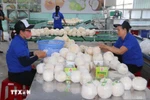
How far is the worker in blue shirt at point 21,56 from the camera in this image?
2.09 metres

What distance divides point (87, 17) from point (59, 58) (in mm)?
7736

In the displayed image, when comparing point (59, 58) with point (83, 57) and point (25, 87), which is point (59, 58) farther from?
point (25, 87)

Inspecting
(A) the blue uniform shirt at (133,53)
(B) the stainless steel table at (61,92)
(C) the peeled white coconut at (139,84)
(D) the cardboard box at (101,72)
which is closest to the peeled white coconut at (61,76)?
(B) the stainless steel table at (61,92)

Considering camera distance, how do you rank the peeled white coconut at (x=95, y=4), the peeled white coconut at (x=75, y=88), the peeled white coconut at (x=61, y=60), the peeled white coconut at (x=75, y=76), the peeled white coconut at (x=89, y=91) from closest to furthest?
the peeled white coconut at (x=89, y=91) < the peeled white coconut at (x=75, y=88) < the peeled white coconut at (x=75, y=76) < the peeled white coconut at (x=61, y=60) < the peeled white coconut at (x=95, y=4)

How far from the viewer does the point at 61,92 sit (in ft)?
4.98

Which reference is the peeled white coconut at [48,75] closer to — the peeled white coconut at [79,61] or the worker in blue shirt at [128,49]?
the peeled white coconut at [79,61]

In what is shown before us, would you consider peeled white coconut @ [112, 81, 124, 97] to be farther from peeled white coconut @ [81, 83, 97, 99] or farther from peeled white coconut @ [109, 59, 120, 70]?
peeled white coconut @ [109, 59, 120, 70]

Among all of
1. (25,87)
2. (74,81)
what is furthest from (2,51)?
(74,81)

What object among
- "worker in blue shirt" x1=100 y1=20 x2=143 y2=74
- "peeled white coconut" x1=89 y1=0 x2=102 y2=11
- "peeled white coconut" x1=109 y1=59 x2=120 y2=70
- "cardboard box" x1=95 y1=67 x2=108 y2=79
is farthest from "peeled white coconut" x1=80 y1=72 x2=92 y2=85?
"peeled white coconut" x1=89 y1=0 x2=102 y2=11

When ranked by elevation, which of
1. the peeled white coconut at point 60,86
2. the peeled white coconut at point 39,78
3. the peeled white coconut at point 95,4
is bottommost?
the peeled white coconut at point 60,86

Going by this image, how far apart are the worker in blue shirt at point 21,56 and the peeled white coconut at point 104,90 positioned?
95cm

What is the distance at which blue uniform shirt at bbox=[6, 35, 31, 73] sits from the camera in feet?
6.86

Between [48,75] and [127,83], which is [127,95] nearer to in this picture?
[127,83]

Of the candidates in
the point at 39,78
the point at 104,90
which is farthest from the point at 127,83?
the point at 39,78
